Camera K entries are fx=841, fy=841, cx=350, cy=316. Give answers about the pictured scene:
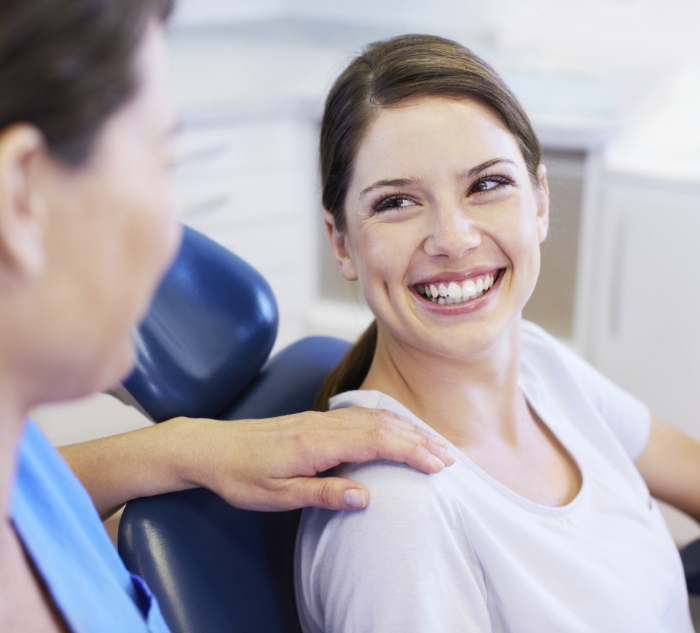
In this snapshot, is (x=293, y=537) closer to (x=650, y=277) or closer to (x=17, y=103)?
(x=17, y=103)

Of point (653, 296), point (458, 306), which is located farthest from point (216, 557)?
point (653, 296)

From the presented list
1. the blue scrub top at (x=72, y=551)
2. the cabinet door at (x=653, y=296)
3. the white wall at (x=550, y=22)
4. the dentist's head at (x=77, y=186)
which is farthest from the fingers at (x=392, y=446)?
the white wall at (x=550, y=22)

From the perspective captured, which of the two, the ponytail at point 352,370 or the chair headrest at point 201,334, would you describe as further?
the ponytail at point 352,370

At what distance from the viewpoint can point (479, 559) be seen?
0.92 m

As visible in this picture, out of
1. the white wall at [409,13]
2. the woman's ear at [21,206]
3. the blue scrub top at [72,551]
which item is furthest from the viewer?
the white wall at [409,13]

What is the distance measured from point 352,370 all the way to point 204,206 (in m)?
1.26

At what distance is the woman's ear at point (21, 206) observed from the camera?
431 millimetres

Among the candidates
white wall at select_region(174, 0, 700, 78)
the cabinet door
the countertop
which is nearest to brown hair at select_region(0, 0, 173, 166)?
the countertop

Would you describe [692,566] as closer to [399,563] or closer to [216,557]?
[399,563]

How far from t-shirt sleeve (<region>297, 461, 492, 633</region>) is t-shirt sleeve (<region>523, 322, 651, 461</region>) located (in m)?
0.45

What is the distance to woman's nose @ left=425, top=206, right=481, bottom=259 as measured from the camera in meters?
0.95

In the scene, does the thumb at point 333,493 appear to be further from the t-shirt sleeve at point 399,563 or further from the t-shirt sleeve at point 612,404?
the t-shirt sleeve at point 612,404

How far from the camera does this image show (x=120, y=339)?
51 centimetres

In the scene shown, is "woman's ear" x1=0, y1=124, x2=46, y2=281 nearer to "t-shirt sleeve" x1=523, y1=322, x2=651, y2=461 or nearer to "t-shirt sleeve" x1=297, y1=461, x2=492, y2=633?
"t-shirt sleeve" x1=297, y1=461, x2=492, y2=633
